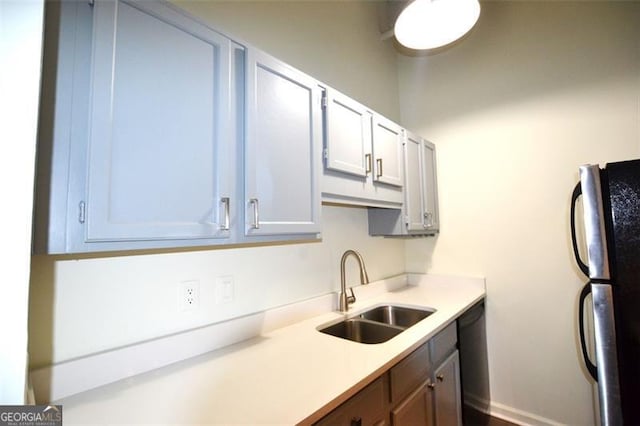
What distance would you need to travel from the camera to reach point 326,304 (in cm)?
176

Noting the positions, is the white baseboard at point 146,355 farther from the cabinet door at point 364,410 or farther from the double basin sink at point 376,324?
the cabinet door at point 364,410

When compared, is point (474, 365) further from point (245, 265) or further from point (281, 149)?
point (281, 149)

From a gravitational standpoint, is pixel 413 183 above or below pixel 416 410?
above

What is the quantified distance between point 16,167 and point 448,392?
76.9 inches

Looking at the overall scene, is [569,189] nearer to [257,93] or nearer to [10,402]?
[257,93]

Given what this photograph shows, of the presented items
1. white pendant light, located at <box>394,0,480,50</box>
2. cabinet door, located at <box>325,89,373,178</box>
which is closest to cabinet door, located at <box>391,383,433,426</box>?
cabinet door, located at <box>325,89,373,178</box>

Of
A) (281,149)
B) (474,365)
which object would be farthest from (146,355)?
(474,365)

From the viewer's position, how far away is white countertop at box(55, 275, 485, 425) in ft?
2.57

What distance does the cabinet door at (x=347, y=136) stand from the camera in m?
1.38

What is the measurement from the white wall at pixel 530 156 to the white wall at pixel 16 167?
2.52 metres

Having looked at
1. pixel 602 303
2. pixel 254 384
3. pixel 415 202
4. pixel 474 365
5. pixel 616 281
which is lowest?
pixel 474 365

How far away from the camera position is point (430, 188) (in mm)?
2348

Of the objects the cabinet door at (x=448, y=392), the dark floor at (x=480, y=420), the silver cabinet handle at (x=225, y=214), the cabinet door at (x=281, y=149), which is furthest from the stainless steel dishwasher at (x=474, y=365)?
the silver cabinet handle at (x=225, y=214)

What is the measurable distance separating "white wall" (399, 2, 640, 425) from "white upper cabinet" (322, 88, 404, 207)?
0.85m
